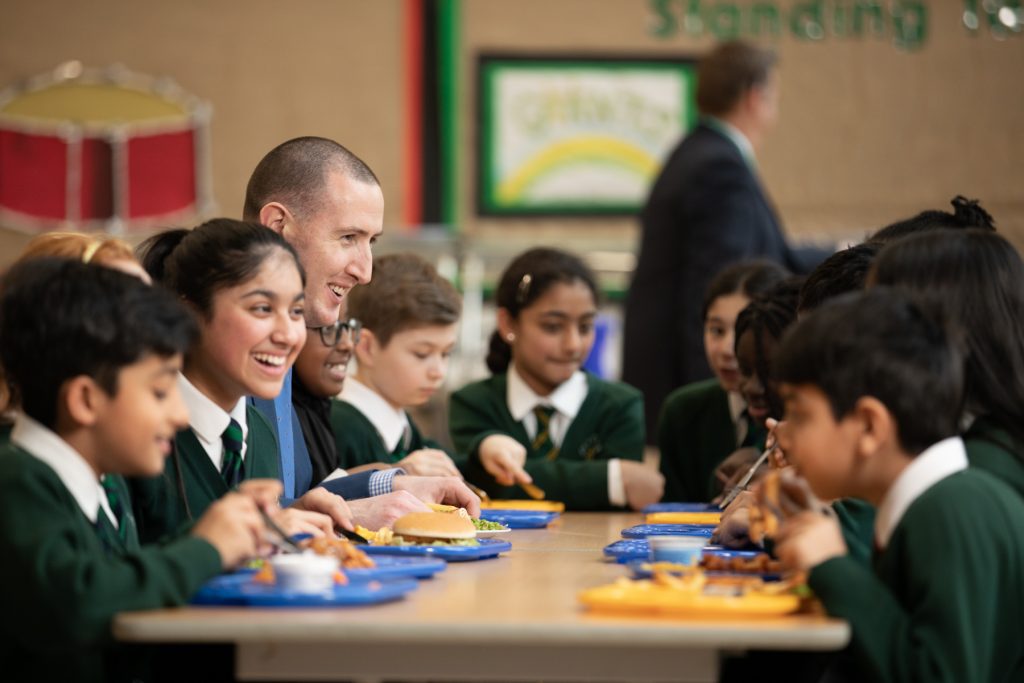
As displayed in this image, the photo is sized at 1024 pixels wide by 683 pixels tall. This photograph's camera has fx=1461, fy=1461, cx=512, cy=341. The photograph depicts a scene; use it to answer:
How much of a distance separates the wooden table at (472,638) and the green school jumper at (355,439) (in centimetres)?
180

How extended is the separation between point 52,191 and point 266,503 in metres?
6.48

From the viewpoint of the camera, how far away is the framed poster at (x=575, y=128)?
7.98 metres

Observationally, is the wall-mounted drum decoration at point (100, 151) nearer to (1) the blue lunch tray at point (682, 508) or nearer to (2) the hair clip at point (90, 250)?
(1) the blue lunch tray at point (682, 508)

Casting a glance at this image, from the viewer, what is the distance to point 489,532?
8.84 feet

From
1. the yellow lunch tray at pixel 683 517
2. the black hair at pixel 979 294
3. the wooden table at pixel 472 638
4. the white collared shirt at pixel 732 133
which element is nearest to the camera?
the wooden table at pixel 472 638

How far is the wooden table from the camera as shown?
1.58 metres

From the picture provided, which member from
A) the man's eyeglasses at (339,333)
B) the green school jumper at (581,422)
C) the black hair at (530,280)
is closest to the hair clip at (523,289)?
the black hair at (530,280)

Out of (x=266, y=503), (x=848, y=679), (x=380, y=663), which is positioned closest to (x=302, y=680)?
(x=380, y=663)

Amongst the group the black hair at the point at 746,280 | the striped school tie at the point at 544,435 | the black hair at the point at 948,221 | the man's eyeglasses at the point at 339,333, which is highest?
the black hair at the point at 948,221

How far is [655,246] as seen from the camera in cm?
546

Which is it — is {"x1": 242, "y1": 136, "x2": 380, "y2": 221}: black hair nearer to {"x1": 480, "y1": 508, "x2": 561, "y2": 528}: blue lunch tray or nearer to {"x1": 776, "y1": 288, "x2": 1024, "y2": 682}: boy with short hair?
{"x1": 480, "y1": 508, "x2": 561, "y2": 528}: blue lunch tray

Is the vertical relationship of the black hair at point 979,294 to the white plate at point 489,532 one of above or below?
above

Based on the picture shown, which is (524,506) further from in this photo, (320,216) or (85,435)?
(85,435)

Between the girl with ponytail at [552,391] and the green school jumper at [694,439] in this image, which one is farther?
the girl with ponytail at [552,391]
